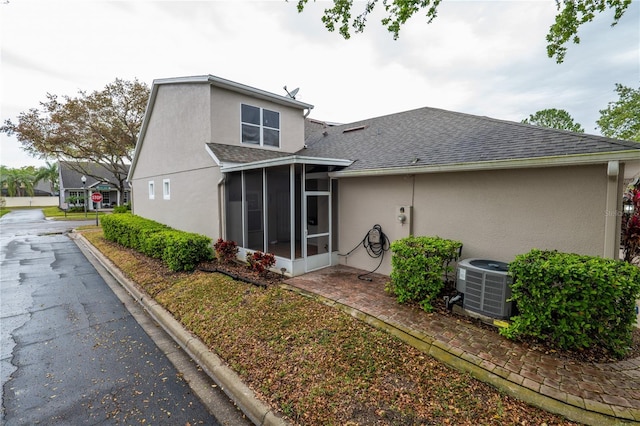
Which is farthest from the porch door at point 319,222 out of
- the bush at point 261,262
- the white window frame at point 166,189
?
the white window frame at point 166,189

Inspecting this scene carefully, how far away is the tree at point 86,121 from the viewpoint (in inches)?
819

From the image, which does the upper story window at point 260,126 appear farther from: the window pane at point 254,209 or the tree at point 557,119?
the tree at point 557,119

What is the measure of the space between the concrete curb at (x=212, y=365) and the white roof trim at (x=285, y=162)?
3957 millimetres

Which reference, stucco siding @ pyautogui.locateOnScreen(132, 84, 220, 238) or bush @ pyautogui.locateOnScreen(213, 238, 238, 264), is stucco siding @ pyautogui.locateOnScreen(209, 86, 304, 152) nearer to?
stucco siding @ pyautogui.locateOnScreen(132, 84, 220, 238)

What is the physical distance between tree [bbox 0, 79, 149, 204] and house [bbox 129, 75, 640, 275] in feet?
38.5

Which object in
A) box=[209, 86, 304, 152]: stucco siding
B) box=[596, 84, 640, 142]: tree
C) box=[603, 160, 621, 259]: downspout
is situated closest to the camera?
box=[603, 160, 621, 259]: downspout

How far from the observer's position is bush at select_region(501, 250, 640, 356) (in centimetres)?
332

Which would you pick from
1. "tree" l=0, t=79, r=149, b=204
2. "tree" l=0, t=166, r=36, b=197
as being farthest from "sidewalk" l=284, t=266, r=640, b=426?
"tree" l=0, t=166, r=36, b=197

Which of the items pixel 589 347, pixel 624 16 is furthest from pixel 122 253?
pixel 624 16

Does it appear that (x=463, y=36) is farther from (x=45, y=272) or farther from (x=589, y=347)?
(x=45, y=272)

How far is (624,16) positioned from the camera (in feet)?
17.8

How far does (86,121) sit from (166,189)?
16.4 meters

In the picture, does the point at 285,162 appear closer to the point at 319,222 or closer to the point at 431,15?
the point at 319,222

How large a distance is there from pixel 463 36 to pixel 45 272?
14.3 m
